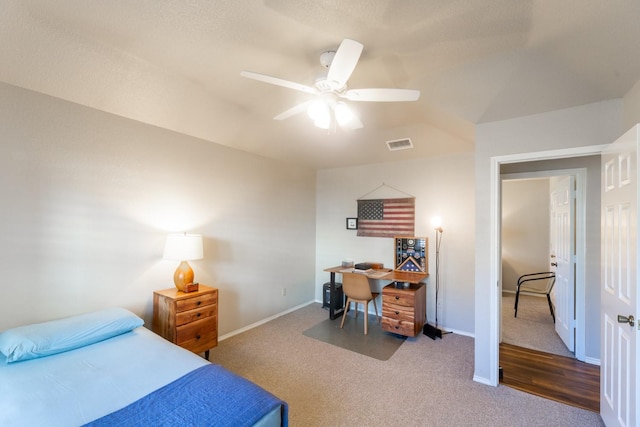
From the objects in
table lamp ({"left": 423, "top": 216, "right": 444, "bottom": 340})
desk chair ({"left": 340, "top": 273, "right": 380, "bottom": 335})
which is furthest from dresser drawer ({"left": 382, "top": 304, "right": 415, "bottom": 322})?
table lamp ({"left": 423, "top": 216, "right": 444, "bottom": 340})

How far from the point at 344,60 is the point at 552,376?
3.36 metres

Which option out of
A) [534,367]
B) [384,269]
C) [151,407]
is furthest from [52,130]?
[534,367]

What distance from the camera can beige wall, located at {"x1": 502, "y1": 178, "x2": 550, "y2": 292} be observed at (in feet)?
17.8

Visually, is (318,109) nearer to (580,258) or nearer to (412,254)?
(412,254)

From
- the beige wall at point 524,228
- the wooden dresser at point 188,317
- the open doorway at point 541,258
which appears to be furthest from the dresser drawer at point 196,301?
the beige wall at point 524,228

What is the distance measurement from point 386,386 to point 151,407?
1940mm

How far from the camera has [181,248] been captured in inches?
105

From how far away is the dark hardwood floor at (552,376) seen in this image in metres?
2.33

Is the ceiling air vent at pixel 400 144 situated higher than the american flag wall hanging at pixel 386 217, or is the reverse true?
the ceiling air vent at pixel 400 144

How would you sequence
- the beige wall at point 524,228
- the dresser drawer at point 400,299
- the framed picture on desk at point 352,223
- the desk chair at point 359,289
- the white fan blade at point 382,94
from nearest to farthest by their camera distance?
the white fan blade at point 382,94 → the dresser drawer at point 400,299 → the desk chair at point 359,289 → the framed picture on desk at point 352,223 → the beige wall at point 524,228

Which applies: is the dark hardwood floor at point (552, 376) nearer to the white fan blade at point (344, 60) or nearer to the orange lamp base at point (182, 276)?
the white fan blade at point (344, 60)

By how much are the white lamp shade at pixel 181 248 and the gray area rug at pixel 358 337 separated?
1.83 metres

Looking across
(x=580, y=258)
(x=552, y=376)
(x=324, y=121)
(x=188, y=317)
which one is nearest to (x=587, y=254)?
(x=580, y=258)

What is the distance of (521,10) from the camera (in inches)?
59.1
